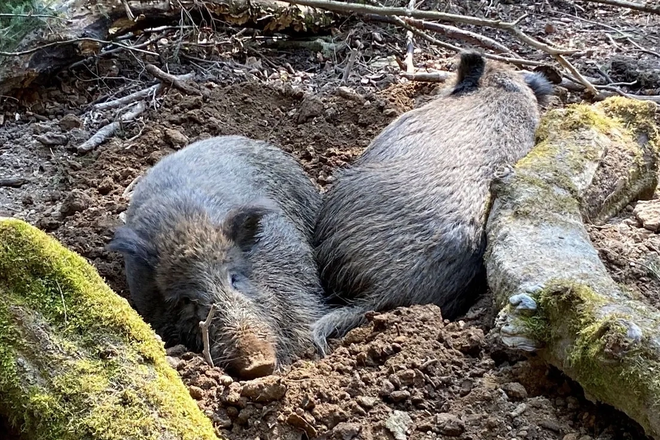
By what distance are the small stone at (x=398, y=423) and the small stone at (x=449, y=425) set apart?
0.11 metres

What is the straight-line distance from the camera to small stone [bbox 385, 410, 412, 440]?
254cm

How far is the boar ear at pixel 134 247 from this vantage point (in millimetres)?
3867

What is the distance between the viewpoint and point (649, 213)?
405 centimetres

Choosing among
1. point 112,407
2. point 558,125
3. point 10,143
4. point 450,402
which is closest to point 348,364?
point 450,402

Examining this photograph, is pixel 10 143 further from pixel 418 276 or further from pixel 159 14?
pixel 418 276

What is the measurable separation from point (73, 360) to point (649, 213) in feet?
10.1

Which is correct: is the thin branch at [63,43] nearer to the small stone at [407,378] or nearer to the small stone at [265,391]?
the small stone at [265,391]

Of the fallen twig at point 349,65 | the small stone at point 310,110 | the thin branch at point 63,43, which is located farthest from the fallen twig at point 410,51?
the thin branch at point 63,43

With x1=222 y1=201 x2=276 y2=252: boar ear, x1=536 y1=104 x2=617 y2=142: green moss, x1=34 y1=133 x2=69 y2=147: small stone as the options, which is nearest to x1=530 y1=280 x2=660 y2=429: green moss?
x1=536 y1=104 x2=617 y2=142: green moss

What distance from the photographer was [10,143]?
5375 millimetres

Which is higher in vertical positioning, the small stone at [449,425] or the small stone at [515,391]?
the small stone at [515,391]

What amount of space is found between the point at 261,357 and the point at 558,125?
84.3 inches

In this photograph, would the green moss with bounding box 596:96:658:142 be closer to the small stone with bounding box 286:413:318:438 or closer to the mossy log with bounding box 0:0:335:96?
the small stone with bounding box 286:413:318:438

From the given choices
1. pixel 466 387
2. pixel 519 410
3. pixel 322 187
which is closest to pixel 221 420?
pixel 466 387
